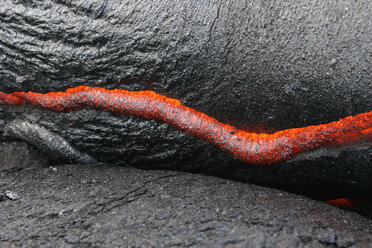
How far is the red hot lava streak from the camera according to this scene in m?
1.40

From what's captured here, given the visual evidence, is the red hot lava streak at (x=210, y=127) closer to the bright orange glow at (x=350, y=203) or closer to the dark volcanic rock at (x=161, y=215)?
the dark volcanic rock at (x=161, y=215)

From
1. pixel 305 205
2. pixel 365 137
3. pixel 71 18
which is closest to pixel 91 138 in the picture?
pixel 71 18

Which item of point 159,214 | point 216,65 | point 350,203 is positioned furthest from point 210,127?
point 350,203

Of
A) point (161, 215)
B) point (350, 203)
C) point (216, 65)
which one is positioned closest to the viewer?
point (161, 215)

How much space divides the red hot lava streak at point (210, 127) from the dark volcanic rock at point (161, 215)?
0.15m

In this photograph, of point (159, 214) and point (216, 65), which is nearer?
point (159, 214)

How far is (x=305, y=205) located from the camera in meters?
1.31

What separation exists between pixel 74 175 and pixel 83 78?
1.33 feet

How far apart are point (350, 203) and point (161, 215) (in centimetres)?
95

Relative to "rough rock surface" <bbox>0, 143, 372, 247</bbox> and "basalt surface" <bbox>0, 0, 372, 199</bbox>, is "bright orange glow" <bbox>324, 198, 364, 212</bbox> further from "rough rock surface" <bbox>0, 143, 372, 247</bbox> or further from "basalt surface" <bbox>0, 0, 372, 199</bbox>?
"rough rock surface" <bbox>0, 143, 372, 247</bbox>

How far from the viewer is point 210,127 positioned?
1510mm

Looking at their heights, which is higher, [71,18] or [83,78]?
[71,18]

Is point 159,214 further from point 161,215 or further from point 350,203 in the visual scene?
point 350,203

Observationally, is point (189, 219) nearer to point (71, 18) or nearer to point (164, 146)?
point (164, 146)
